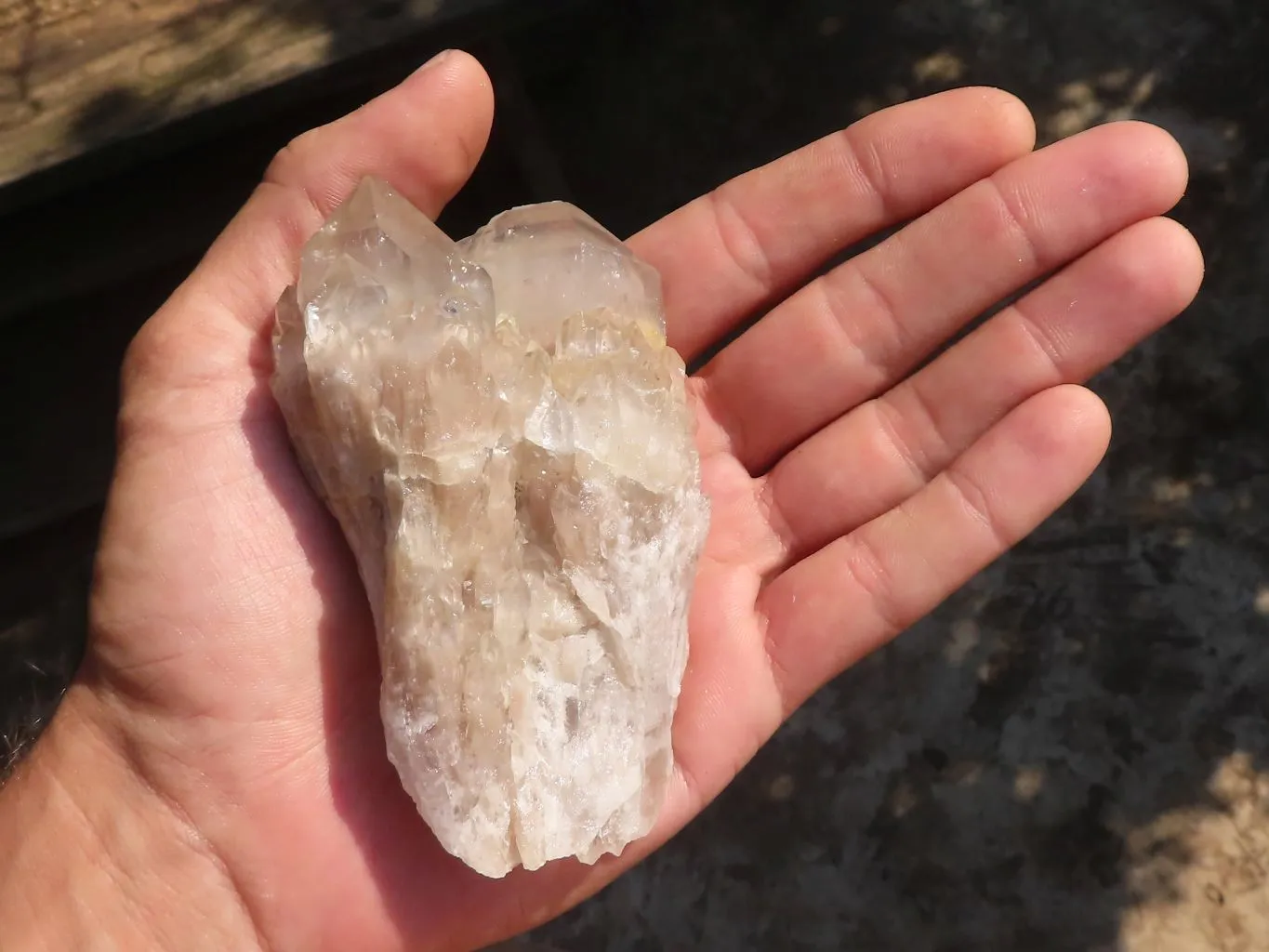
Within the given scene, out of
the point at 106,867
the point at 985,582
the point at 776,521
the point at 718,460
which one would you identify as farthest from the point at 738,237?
the point at 106,867

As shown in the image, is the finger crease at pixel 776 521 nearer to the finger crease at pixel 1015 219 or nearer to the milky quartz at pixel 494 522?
the milky quartz at pixel 494 522

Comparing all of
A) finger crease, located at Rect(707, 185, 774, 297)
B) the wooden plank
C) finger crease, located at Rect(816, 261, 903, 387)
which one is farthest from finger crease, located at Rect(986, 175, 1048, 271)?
the wooden plank

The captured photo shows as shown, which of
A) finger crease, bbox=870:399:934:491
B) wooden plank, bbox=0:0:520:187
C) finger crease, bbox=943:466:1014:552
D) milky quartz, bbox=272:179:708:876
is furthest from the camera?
wooden plank, bbox=0:0:520:187

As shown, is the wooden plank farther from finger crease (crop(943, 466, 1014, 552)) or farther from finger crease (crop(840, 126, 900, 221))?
finger crease (crop(943, 466, 1014, 552))

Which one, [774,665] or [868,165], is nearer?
[774,665]

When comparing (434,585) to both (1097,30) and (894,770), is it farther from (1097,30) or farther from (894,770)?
(1097,30)

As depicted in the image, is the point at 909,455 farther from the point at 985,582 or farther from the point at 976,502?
the point at 985,582

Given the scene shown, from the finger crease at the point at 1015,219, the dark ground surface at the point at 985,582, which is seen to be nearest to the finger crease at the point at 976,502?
the finger crease at the point at 1015,219
